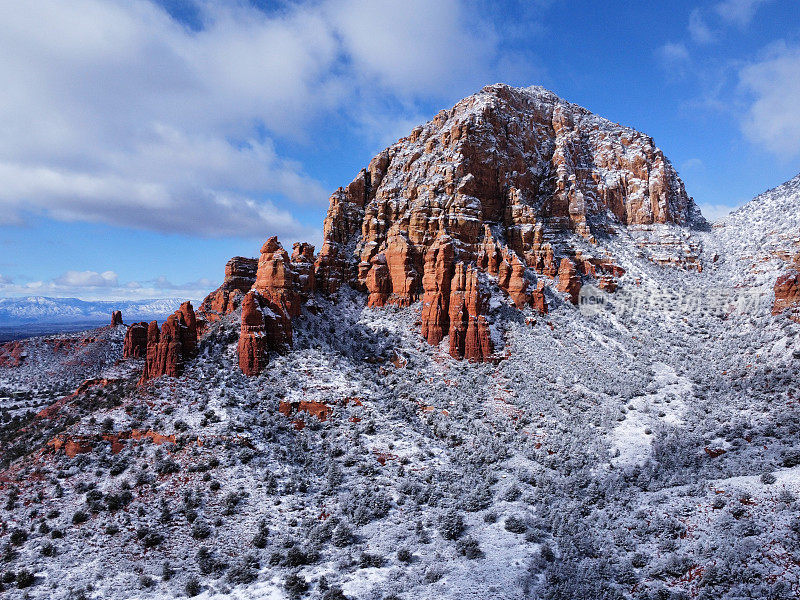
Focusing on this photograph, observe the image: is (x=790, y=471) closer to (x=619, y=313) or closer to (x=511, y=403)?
(x=511, y=403)

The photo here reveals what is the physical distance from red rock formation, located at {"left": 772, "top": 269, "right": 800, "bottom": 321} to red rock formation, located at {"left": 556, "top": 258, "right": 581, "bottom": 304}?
22.6 meters

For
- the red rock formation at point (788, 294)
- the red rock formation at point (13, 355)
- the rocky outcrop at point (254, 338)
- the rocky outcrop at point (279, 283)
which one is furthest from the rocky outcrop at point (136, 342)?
the red rock formation at point (788, 294)

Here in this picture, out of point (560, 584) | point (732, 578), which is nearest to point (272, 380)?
point (560, 584)

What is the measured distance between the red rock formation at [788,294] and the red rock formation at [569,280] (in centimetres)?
2260

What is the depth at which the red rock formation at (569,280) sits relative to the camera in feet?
197

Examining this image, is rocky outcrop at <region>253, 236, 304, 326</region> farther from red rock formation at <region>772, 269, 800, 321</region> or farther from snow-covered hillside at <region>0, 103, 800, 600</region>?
red rock formation at <region>772, 269, 800, 321</region>

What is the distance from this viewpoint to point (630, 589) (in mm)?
16250

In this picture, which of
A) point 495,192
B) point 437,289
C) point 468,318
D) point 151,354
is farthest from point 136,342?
point 495,192

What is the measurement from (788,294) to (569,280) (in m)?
24.3

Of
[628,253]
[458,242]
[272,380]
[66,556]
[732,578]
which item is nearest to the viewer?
[732,578]

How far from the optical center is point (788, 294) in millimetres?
45719

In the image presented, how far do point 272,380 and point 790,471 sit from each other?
119 ft

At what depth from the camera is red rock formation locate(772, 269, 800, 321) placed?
147 feet

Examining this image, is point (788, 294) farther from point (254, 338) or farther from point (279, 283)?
point (254, 338)
